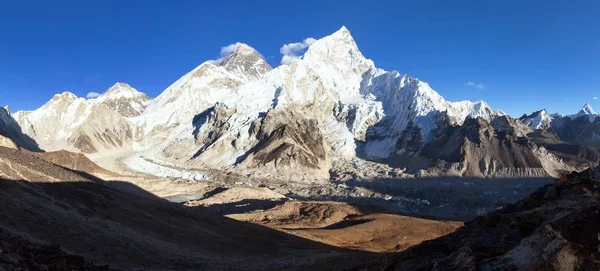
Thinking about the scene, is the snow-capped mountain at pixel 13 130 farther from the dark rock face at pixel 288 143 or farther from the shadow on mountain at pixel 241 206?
the shadow on mountain at pixel 241 206

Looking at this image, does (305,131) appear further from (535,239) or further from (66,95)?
(535,239)

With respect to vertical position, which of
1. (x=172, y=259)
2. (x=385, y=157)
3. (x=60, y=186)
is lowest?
(x=172, y=259)

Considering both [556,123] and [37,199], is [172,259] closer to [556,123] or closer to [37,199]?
[37,199]

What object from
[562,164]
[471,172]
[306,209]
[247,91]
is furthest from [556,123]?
[306,209]

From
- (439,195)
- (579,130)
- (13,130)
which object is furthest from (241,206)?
(579,130)

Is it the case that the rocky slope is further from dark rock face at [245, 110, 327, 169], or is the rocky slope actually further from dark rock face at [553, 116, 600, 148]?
dark rock face at [553, 116, 600, 148]

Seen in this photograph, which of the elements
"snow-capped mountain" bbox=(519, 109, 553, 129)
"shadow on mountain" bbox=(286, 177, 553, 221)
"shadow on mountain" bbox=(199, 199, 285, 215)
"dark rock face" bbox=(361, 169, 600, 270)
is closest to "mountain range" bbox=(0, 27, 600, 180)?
"snow-capped mountain" bbox=(519, 109, 553, 129)
